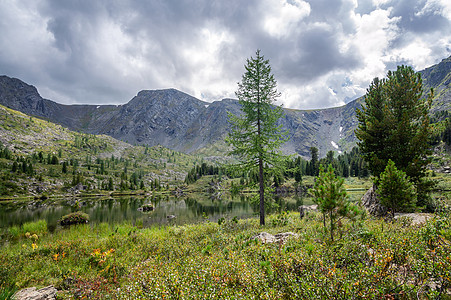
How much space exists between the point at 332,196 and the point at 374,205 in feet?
47.4

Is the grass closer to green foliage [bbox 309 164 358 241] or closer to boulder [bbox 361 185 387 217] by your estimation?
green foliage [bbox 309 164 358 241]

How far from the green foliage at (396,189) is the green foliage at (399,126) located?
4.59 metres

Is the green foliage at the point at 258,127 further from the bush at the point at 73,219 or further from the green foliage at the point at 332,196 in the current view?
the bush at the point at 73,219

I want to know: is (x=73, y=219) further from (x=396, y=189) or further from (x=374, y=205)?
(x=374, y=205)

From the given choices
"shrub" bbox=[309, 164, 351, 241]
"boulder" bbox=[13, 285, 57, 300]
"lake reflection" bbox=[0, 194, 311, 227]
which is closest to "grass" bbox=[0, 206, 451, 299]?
"boulder" bbox=[13, 285, 57, 300]

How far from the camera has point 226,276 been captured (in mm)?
5434

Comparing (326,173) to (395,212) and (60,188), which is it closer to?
(395,212)

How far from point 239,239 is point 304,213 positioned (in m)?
14.9

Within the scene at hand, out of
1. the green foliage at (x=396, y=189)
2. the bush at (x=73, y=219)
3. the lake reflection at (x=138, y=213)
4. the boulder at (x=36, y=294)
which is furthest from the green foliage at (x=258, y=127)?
the bush at (x=73, y=219)

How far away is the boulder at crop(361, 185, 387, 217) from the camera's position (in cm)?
1800

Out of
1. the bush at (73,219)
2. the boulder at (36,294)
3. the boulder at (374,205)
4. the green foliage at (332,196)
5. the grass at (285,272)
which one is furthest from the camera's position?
the bush at (73,219)

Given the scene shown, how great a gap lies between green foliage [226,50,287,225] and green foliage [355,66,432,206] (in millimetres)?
9671

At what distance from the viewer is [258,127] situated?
2003cm

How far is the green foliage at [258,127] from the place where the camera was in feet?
62.5
